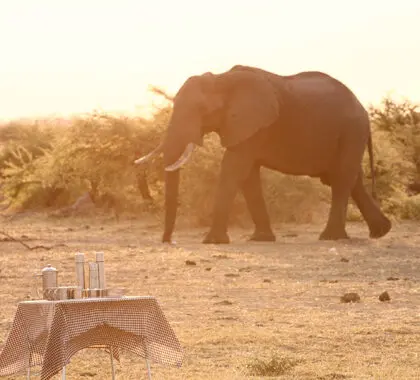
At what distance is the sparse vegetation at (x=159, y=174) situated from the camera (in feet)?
105

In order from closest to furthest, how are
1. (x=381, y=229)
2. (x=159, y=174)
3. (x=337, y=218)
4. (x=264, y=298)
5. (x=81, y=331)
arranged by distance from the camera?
(x=81, y=331), (x=264, y=298), (x=337, y=218), (x=381, y=229), (x=159, y=174)

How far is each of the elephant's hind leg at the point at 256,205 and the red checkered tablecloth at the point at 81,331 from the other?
17494mm

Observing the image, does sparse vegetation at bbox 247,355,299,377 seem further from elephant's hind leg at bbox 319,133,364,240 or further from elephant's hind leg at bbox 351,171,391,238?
elephant's hind leg at bbox 351,171,391,238

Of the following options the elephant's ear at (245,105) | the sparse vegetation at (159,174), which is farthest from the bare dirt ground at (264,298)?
the sparse vegetation at (159,174)

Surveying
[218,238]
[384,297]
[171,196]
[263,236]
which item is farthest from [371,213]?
[384,297]

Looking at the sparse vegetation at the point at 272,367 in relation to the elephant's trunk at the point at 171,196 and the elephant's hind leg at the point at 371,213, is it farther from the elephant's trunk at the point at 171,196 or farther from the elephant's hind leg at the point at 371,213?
the elephant's hind leg at the point at 371,213

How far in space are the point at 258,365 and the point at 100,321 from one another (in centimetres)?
170

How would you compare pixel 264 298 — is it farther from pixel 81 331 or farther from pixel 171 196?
pixel 171 196

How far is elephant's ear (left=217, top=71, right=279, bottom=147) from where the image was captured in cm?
2588

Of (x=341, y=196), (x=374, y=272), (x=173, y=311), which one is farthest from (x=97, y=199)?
(x=173, y=311)

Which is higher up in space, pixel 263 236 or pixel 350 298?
pixel 263 236

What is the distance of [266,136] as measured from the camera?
26719mm

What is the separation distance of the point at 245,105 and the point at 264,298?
11.5 metres

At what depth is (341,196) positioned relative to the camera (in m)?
26.8
